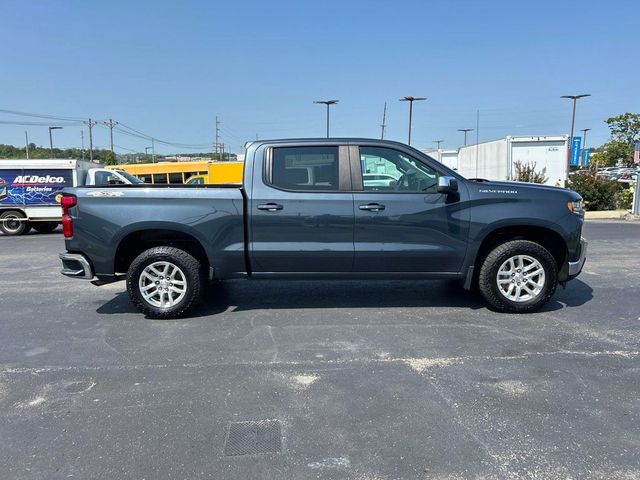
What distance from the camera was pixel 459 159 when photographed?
32.2 meters

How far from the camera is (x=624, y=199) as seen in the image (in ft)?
67.4

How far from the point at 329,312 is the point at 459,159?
2869 centimetres

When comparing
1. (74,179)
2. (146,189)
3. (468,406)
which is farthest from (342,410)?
(74,179)

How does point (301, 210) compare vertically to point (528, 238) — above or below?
above

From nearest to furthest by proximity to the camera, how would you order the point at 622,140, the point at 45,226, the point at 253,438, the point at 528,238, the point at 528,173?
the point at 253,438, the point at 528,238, the point at 45,226, the point at 528,173, the point at 622,140

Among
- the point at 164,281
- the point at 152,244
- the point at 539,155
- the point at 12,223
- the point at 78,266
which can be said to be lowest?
the point at 12,223

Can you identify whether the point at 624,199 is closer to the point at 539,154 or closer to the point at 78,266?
the point at 539,154

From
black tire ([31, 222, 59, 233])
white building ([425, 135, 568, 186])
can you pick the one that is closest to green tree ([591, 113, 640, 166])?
white building ([425, 135, 568, 186])

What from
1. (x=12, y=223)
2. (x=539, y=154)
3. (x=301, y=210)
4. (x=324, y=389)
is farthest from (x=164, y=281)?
(x=539, y=154)

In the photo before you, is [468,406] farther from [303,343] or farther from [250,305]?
[250,305]

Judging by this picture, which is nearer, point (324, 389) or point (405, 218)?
point (324, 389)

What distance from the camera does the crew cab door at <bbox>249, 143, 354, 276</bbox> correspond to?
17.3 ft

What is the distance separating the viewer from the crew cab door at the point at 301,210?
5.27 m

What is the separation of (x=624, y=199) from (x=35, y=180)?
22375mm
